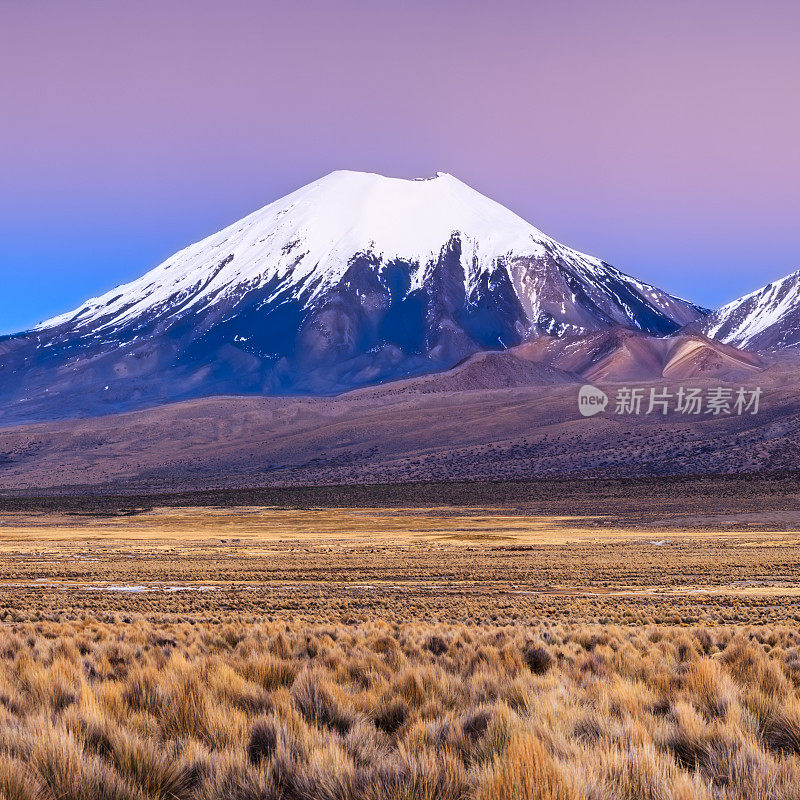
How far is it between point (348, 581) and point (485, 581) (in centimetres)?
404

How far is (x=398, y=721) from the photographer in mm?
6039

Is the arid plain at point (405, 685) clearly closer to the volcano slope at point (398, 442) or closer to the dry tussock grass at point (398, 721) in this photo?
the dry tussock grass at point (398, 721)

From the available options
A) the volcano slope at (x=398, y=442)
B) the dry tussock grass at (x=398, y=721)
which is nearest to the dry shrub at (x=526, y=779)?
the dry tussock grass at (x=398, y=721)

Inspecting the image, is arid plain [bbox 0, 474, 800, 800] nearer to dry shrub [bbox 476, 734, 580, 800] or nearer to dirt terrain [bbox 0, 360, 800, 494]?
dry shrub [bbox 476, 734, 580, 800]

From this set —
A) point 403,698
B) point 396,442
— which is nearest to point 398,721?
point 403,698

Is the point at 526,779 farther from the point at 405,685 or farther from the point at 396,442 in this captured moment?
the point at 396,442

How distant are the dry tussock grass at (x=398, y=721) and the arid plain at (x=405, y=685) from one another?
18 mm

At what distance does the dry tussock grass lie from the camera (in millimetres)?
3969

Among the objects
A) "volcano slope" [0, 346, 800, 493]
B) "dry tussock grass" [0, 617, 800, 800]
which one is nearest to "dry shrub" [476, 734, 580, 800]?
"dry tussock grass" [0, 617, 800, 800]

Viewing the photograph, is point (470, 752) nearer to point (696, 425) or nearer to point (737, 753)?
point (737, 753)

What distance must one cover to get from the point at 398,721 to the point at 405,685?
1.00 meters

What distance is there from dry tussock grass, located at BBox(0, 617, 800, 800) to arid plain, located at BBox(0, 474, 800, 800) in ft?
0.06

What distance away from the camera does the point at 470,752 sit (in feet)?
15.5

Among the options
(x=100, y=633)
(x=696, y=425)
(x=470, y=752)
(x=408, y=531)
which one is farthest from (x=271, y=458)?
(x=470, y=752)
